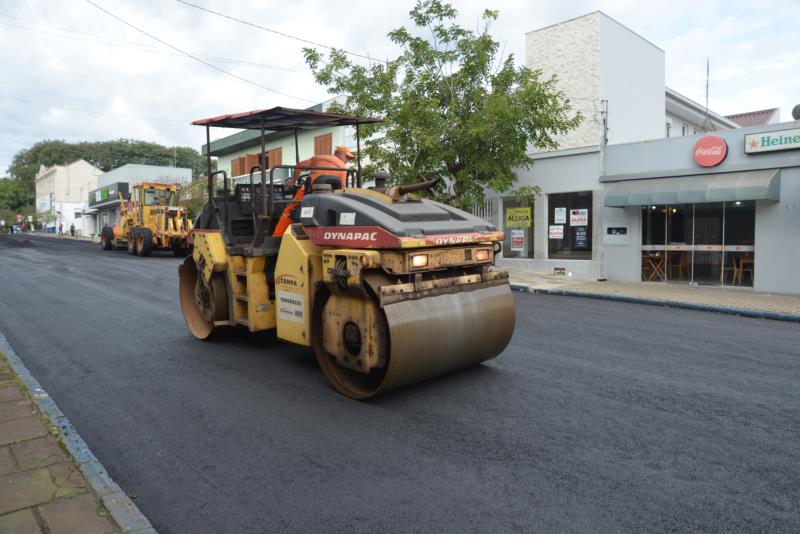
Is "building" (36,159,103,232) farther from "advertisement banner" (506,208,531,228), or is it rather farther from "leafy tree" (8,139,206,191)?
"advertisement banner" (506,208,531,228)

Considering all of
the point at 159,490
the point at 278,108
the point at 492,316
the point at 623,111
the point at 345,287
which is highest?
the point at 623,111

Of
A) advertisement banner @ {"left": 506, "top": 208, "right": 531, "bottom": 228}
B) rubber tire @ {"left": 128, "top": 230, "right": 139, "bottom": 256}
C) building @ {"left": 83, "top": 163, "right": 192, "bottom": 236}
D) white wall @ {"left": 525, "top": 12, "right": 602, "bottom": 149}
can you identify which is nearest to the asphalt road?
advertisement banner @ {"left": 506, "top": 208, "right": 531, "bottom": 228}

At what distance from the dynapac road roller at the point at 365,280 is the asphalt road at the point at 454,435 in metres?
→ 0.42

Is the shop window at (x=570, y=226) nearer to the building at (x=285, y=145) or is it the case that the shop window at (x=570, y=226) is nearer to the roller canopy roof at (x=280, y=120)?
the building at (x=285, y=145)

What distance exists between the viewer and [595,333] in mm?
8461

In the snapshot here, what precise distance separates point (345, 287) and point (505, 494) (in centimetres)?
227

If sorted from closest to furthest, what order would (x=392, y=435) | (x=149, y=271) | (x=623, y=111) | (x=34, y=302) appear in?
(x=392, y=435), (x=34, y=302), (x=149, y=271), (x=623, y=111)

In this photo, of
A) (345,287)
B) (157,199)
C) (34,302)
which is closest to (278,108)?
(345,287)

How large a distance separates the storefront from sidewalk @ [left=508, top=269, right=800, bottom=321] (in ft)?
1.92

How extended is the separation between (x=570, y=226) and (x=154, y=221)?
1786cm

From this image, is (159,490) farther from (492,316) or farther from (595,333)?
(595,333)

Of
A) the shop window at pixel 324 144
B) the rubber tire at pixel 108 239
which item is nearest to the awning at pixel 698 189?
the shop window at pixel 324 144

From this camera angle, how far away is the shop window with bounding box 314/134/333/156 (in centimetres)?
2823

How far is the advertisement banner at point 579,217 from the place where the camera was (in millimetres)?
16691
